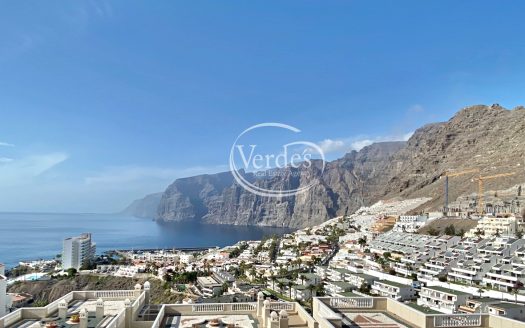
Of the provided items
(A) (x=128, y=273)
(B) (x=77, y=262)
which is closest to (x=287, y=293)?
(A) (x=128, y=273)

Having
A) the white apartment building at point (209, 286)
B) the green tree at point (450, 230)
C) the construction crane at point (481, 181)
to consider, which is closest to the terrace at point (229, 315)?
the white apartment building at point (209, 286)

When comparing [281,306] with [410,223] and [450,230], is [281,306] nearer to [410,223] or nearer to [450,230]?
[450,230]

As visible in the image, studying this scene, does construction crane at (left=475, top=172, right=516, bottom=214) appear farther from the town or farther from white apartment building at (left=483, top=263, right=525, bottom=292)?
white apartment building at (left=483, top=263, right=525, bottom=292)

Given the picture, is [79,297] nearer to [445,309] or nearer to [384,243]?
[445,309]

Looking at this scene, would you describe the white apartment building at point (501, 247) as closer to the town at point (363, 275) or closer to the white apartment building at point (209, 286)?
the town at point (363, 275)

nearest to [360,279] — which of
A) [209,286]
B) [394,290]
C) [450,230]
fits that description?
[394,290]

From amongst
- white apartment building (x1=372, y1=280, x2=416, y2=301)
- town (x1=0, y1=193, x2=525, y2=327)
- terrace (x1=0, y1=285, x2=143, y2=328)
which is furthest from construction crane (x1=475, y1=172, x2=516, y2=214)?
terrace (x1=0, y1=285, x2=143, y2=328)
